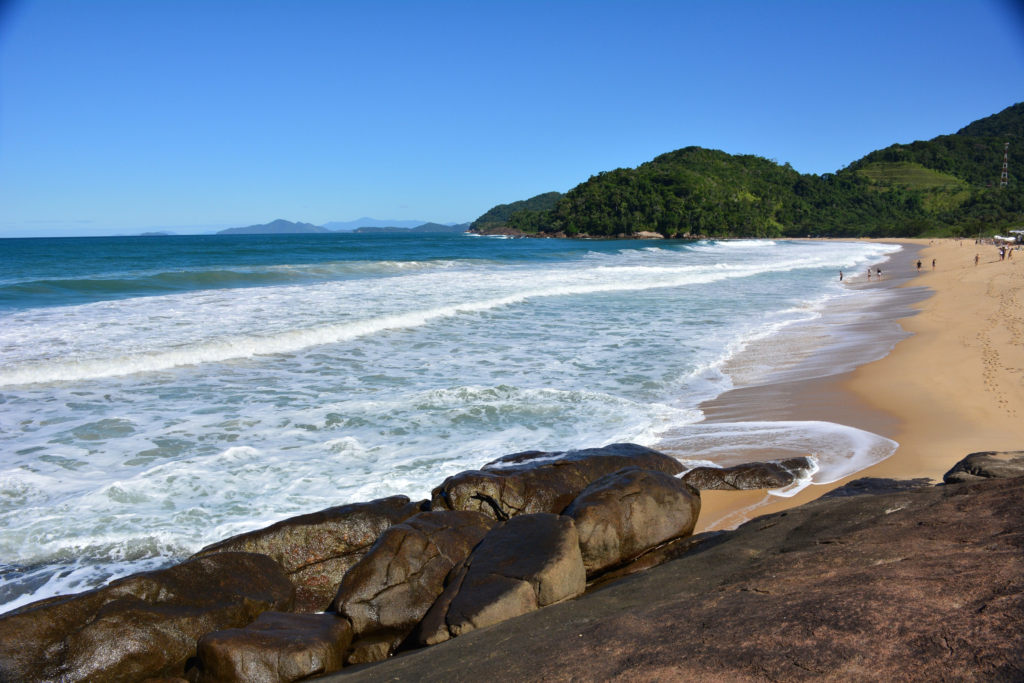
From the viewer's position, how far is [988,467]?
3.88 m

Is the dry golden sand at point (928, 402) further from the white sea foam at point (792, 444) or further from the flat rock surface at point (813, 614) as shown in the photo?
the flat rock surface at point (813, 614)

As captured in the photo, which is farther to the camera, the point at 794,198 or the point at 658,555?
the point at 794,198

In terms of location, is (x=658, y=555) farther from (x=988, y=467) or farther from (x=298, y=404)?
(x=298, y=404)

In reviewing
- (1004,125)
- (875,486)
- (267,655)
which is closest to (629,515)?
(875,486)

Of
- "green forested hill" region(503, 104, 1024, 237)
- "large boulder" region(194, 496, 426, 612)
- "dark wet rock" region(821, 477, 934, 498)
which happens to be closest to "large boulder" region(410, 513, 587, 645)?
"large boulder" region(194, 496, 426, 612)

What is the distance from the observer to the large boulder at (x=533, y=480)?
4703 millimetres

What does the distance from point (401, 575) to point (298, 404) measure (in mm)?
5165

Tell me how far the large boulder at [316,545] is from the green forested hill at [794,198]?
97636 mm

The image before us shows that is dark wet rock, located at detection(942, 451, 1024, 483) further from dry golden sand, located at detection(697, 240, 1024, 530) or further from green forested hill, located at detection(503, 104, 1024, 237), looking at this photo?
green forested hill, located at detection(503, 104, 1024, 237)

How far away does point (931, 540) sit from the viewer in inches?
108

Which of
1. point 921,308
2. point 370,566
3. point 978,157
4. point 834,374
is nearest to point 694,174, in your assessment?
point 978,157

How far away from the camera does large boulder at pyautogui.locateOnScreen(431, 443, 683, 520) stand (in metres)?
4.70

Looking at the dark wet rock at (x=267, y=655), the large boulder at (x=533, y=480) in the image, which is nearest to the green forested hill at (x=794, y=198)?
the large boulder at (x=533, y=480)

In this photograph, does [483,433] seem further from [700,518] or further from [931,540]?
[931,540]
